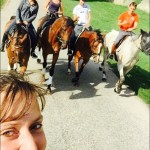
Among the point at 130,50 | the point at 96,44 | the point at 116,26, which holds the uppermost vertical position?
the point at 96,44

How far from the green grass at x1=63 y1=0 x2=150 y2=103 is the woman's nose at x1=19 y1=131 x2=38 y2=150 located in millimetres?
10500

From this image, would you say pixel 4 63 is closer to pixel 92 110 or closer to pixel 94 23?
pixel 92 110

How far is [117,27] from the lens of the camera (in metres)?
23.1

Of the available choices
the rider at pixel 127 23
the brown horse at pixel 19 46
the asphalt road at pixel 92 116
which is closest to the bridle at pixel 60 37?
the brown horse at pixel 19 46

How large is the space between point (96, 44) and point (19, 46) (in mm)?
2648

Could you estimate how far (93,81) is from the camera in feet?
43.6

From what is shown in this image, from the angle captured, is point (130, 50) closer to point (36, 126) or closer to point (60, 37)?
point (60, 37)

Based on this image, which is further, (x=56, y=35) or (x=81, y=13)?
(x=81, y=13)

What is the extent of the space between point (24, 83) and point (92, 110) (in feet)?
29.4

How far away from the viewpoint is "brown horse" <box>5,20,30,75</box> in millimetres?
10109

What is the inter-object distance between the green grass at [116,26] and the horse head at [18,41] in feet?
12.9

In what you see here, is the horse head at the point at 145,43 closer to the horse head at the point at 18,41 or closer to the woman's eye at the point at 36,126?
the horse head at the point at 18,41

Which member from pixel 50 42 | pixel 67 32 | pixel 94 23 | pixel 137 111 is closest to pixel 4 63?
pixel 50 42

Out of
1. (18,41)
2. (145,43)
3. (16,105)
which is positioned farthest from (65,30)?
(16,105)
